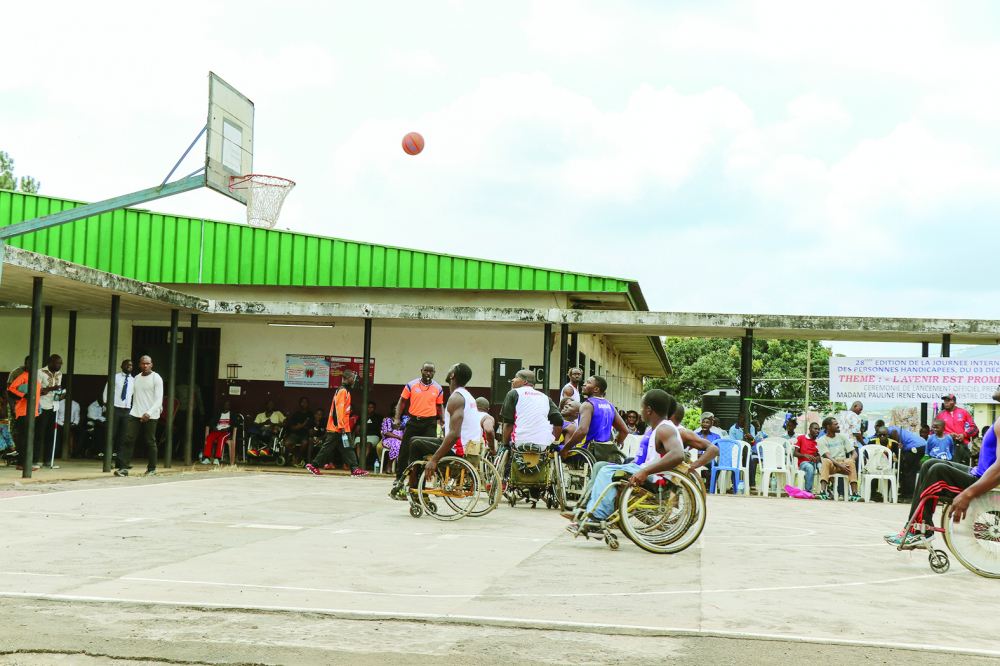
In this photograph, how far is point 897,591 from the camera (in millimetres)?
6289

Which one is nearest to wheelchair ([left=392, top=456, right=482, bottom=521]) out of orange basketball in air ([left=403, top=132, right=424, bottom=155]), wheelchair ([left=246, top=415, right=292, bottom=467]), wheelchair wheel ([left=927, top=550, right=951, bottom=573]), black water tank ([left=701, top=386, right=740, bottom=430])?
wheelchair wheel ([left=927, top=550, right=951, bottom=573])

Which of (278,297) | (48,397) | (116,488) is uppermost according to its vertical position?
(278,297)

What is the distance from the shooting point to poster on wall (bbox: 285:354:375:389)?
19.2 meters

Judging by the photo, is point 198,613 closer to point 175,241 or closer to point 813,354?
point 175,241

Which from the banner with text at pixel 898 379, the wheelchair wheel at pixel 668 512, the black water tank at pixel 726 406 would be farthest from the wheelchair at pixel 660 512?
the black water tank at pixel 726 406

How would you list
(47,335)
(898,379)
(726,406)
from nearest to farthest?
(898,379) → (47,335) → (726,406)

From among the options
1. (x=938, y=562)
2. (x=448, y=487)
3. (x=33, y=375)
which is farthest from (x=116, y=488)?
(x=938, y=562)

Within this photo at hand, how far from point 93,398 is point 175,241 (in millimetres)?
3770

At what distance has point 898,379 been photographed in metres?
16.1

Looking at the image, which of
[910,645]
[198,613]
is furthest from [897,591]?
[198,613]

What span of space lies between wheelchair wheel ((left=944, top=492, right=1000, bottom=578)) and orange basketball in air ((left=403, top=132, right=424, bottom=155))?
9.37 meters

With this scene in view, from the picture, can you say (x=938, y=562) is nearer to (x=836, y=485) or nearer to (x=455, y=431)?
(x=455, y=431)

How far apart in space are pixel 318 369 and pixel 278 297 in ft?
6.67

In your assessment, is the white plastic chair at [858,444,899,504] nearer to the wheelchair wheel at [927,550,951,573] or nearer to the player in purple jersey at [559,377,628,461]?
the player in purple jersey at [559,377,628,461]
